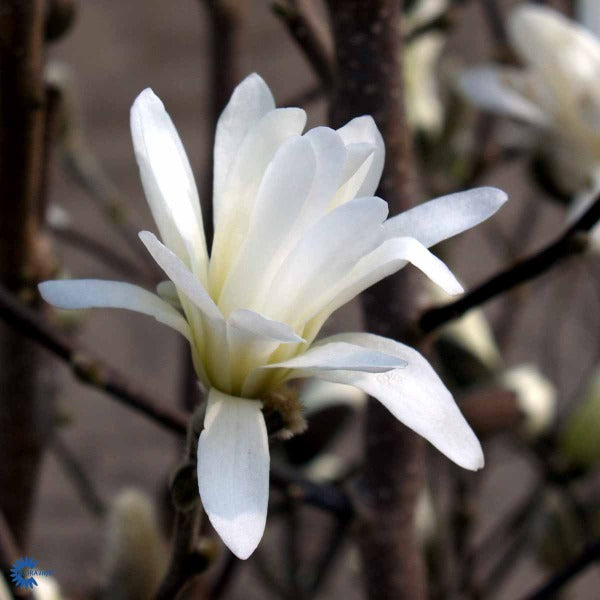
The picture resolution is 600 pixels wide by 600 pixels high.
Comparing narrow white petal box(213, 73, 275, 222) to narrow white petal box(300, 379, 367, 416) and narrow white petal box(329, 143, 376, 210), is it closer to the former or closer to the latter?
narrow white petal box(329, 143, 376, 210)

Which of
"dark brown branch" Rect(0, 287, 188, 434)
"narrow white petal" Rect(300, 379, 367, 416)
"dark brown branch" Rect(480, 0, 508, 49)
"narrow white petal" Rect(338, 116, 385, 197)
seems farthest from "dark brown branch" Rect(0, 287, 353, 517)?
"dark brown branch" Rect(480, 0, 508, 49)

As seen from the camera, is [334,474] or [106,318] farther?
[106,318]

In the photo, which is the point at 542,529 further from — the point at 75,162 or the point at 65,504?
the point at 65,504

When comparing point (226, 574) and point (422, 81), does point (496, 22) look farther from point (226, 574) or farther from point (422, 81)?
point (226, 574)

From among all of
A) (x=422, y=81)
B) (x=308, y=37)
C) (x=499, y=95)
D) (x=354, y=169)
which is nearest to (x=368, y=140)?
(x=354, y=169)

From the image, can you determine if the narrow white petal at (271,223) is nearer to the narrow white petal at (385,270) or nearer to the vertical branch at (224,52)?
the narrow white petal at (385,270)

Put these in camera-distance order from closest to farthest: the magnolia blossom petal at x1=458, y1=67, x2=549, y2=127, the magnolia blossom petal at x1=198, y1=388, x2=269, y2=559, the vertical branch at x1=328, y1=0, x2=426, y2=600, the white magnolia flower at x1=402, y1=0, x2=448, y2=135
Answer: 1. the magnolia blossom petal at x1=198, y1=388, x2=269, y2=559
2. the vertical branch at x1=328, y1=0, x2=426, y2=600
3. the magnolia blossom petal at x1=458, y1=67, x2=549, y2=127
4. the white magnolia flower at x1=402, y1=0, x2=448, y2=135

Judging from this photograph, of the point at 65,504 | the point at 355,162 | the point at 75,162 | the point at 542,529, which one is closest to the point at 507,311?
the point at 542,529
